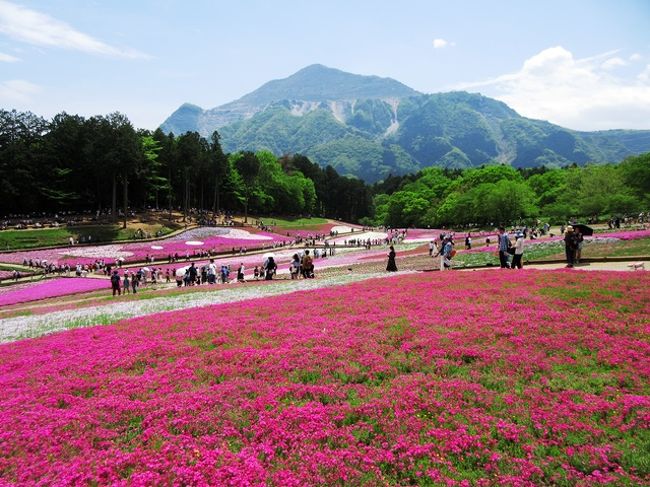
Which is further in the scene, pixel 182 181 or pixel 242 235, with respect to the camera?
pixel 182 181

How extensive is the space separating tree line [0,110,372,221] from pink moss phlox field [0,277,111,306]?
37811mm

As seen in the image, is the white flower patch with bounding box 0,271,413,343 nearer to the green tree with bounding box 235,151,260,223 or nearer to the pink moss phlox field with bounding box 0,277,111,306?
the pink moss phlox field with bounding box 0,277,111,306

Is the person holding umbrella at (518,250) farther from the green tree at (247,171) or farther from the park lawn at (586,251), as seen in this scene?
the green tree at (247,171)

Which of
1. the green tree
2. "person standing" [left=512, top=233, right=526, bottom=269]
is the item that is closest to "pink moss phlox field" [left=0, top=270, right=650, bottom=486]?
"person standing" [left=512, top=233, right=526, bottom=269]

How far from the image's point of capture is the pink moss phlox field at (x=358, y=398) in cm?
751

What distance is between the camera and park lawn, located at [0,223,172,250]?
6594 cm

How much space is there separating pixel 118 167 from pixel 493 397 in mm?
84969

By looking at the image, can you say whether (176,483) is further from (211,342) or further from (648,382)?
(648,382)

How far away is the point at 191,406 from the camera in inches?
387

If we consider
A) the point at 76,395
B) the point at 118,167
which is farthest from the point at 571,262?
the point at 118,167

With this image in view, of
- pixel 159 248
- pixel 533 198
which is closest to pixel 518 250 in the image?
pixel 159 248

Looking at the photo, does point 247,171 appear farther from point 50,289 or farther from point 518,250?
point 518,250

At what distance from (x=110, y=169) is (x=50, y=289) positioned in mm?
45019

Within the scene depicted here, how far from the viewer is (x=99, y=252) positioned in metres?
64.8
